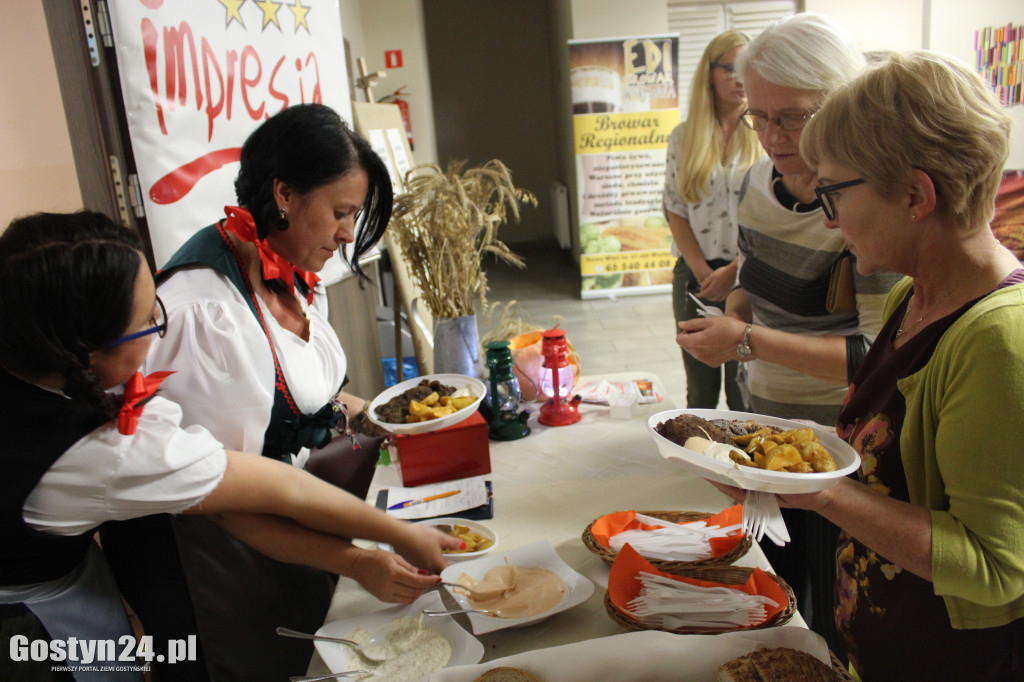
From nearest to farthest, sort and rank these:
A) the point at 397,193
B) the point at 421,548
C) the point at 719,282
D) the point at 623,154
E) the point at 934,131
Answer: the point at 934,131 → the point at 421,548 → the point at 719,282 → the point at 397,193 → the point at 623,154

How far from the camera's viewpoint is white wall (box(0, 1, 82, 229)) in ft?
5.95

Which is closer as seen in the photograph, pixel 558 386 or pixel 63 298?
pixel 63 298

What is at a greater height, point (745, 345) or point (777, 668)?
point (745, 345)

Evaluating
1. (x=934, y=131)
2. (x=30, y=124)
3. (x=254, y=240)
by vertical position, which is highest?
(x=30, y=124)

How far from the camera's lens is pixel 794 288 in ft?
5.19

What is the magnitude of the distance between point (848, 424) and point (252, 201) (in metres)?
1.37

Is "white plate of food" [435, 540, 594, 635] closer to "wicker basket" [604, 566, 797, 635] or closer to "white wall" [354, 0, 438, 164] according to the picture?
"wicker basket" [604, 566, 797, 635]

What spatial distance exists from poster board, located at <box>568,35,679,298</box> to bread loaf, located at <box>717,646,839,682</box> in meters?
5.55

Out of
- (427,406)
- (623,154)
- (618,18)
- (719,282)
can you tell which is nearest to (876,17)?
(618,18)

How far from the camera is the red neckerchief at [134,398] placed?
103 cm

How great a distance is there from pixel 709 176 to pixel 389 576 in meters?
2.02

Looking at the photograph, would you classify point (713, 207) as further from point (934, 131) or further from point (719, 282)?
point (934, 131)

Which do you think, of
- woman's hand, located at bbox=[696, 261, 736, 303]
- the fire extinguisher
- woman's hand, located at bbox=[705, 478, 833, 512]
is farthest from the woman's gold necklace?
the fire extinguisher

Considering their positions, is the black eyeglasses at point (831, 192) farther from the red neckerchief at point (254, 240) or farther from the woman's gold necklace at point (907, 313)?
the red neckerchief at point (254, 240)
